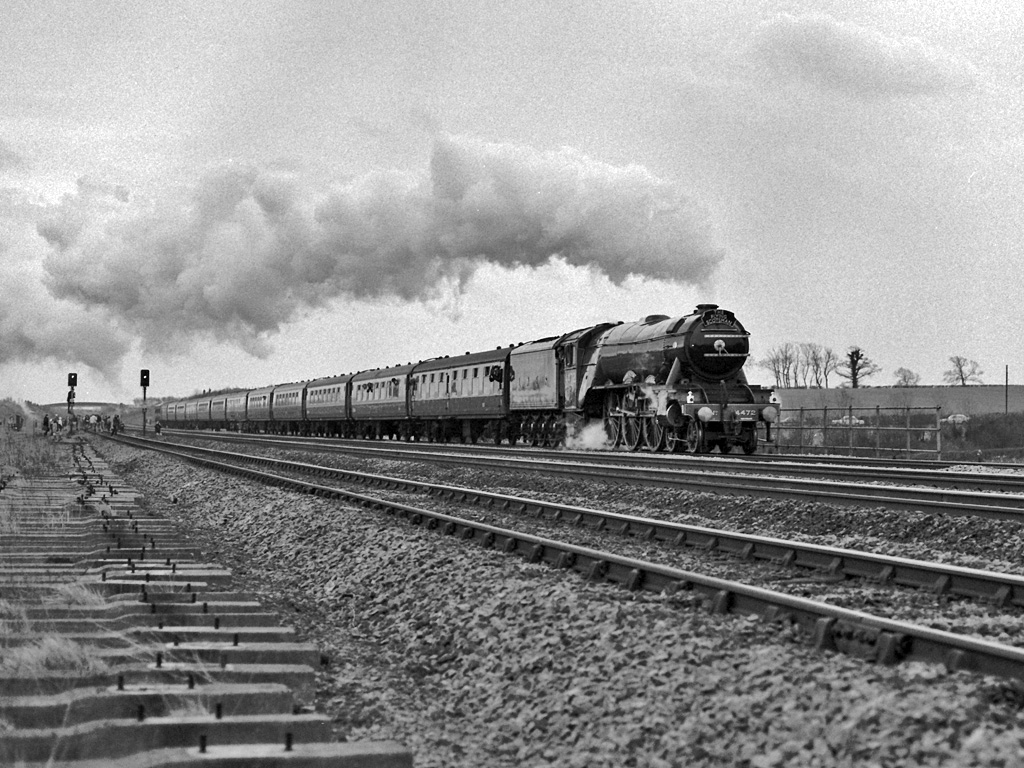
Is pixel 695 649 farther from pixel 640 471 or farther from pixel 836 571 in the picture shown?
pixel 640 471

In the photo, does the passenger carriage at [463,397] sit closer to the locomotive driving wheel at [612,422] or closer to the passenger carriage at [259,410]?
the locomotive driving wheel at [612,422]

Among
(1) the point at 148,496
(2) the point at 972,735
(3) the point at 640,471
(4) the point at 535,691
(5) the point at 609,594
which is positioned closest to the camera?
(2) the point at 972,735

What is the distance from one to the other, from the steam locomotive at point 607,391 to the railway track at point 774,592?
10636mm

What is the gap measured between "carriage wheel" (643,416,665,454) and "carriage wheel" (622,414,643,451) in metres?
0.24

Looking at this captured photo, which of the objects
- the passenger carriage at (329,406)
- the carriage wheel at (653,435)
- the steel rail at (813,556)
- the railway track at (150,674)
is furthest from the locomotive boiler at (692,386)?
the passenger carriage at (329,406)

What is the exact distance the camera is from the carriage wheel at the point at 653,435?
24656mm

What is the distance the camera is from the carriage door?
92.5 ft

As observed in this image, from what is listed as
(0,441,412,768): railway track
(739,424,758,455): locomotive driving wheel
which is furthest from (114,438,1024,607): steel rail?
(739,424,758,455): locomotive driving wheel

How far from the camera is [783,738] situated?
4.37m

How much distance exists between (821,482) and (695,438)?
9.18 metres

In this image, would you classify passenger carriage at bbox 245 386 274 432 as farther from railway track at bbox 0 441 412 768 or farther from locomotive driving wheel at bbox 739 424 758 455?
railway track at bbox 0 441 412 768

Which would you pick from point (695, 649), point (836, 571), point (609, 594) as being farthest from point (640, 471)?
point (695, 649)

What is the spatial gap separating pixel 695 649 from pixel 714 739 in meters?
1.14

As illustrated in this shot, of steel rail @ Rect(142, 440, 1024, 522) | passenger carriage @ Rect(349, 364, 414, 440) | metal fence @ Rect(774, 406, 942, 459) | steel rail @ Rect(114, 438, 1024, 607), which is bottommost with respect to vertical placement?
steel rail @ Rect(114, 438, 1024, 607)
